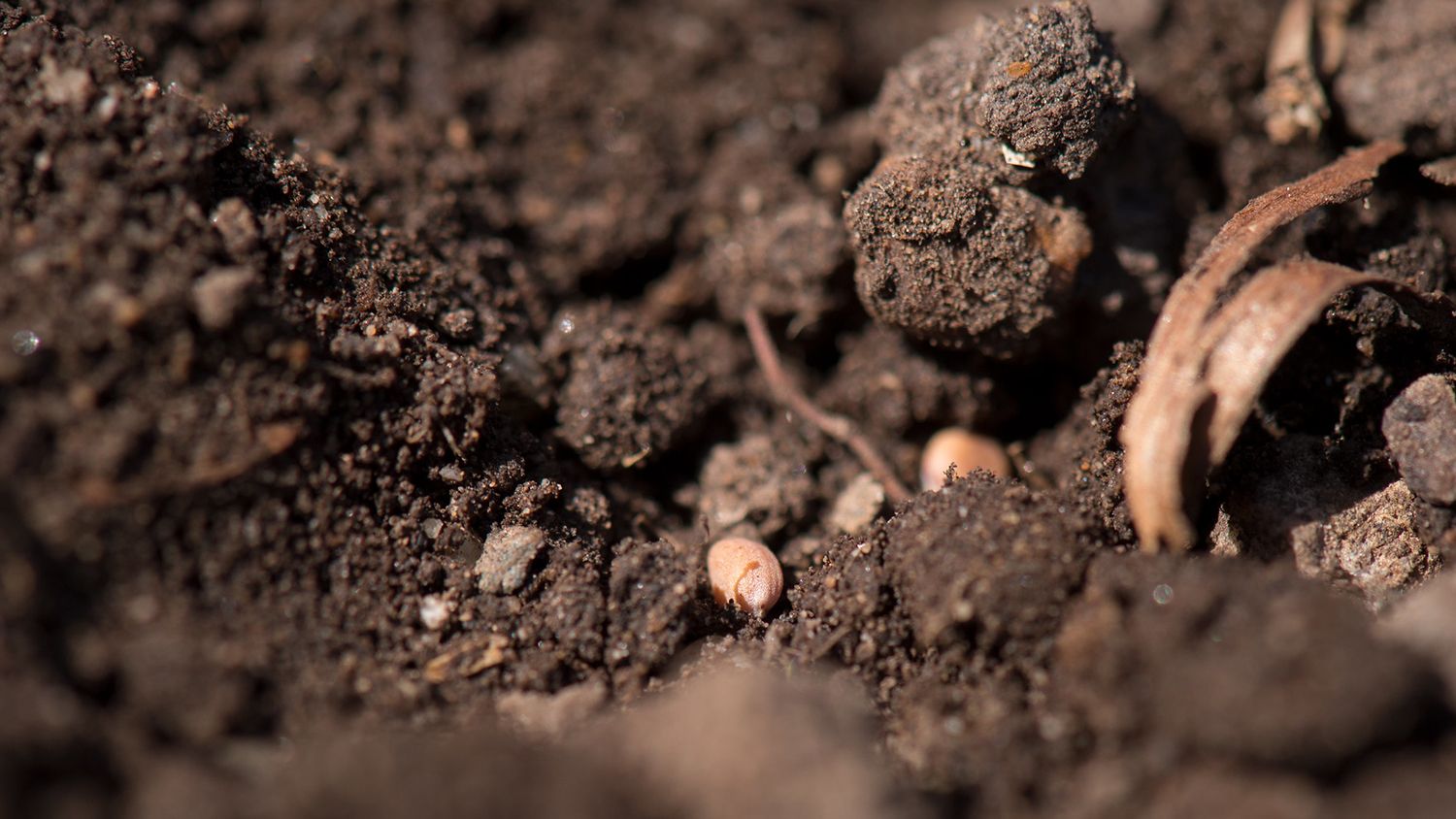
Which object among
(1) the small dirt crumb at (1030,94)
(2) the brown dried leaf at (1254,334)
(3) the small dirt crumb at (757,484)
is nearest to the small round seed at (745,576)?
(3) the small dirt crumb at (757,484)

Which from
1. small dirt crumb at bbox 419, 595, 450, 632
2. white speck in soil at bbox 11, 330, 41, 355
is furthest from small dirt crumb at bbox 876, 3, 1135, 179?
white speck in soil at bbox 11, 330, 41, 355

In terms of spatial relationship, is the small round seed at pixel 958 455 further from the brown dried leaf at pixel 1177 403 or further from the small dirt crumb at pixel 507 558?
the small dirt crumb at pixel 507 558

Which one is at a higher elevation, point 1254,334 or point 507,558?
point 507,558

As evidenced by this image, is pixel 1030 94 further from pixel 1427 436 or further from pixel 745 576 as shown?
pixel 745 576

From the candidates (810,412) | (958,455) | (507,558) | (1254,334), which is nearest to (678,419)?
(810,412)

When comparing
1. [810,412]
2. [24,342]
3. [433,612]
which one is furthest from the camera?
[810,412]

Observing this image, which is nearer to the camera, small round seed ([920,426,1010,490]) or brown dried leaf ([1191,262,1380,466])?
brown dried leaf ([1191,262,1380,466])

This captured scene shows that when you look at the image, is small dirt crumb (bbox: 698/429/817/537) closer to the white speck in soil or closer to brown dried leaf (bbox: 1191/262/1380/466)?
brown dried leaf (bbox: 1191/262/1380/466)
